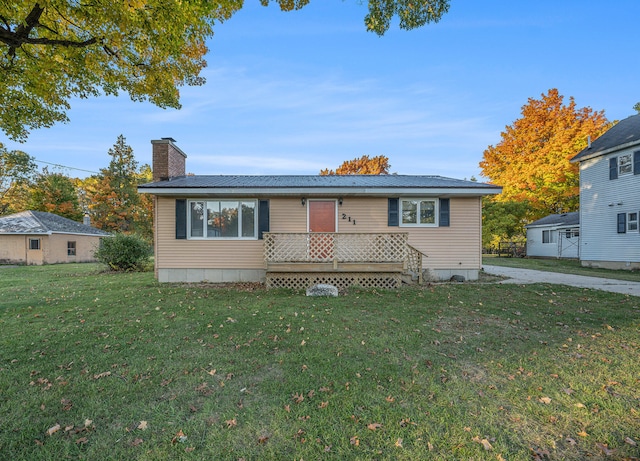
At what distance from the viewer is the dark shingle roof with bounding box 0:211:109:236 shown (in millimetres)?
20672

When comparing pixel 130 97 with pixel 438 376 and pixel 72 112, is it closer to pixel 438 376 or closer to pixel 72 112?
pixel 72 112

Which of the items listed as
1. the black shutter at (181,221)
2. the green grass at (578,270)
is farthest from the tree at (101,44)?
the green grass at (578,270)

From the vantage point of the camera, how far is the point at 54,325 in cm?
540

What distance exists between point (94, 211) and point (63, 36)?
1318 inches

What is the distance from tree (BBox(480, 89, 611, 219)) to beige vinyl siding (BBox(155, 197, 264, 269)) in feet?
78.2

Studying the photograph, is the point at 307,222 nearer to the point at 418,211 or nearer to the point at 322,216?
the point at 322,216

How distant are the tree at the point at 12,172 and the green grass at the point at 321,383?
3251 cm

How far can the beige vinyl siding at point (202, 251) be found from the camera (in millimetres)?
10219

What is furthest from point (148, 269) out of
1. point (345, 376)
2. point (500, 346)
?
point (500, 346)

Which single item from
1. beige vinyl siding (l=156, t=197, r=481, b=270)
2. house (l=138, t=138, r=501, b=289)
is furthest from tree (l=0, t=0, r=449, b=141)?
beige vinyl siding (l=156, t=197, r=481, b=270)

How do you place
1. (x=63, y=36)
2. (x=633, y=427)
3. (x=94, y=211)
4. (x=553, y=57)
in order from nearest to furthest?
(x=633, y=427), (x=63, y=36), (x=553, y=57), (x=94, y=211)

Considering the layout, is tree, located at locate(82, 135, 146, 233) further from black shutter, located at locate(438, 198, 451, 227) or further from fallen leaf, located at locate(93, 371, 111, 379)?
fallen leaf, located at locate(93, 371, 111, 379)

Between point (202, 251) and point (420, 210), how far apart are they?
789cm

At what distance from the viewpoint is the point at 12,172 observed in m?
28.5
